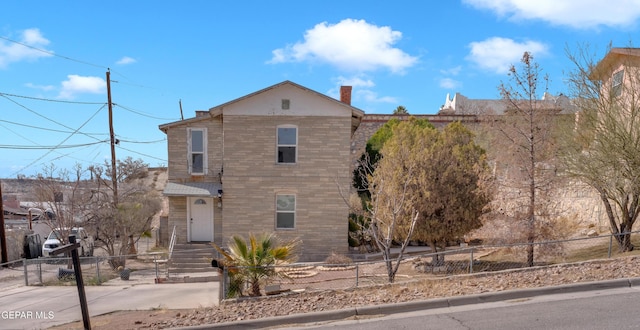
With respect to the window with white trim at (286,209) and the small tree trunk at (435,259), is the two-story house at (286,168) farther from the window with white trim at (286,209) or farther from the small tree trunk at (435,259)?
the small tree trunk at (435,259)

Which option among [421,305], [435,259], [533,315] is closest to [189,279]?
[435,259]

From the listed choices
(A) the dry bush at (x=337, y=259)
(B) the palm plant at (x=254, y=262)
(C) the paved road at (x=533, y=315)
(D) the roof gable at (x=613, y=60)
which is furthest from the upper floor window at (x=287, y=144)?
(C) the paved road at (x=533, y=315)

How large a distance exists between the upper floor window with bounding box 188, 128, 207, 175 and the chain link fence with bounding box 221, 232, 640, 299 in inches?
245

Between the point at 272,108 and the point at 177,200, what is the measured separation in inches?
222

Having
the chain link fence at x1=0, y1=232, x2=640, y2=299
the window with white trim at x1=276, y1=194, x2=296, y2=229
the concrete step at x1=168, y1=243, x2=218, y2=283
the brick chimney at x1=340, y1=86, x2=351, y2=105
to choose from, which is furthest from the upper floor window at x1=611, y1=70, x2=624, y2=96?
the concrete step at x1=168, y1=243, x2=218, y2=283

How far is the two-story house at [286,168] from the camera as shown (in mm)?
17531

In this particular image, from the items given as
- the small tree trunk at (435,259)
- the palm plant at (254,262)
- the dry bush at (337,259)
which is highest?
the palm plant at (254,262)

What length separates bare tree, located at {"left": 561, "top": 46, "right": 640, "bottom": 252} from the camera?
12023mm

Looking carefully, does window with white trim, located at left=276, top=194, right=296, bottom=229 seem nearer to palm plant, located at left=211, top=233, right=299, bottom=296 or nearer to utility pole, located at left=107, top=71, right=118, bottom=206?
utility pole, located at left=107, top=71, right=118, bottom=206

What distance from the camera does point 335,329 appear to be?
727 centimetres

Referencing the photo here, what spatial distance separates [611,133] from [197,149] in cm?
1461

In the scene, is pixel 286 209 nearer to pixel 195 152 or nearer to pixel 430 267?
pixel 195 152

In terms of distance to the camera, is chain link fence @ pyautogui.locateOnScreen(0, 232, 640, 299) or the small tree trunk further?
the small tree trunk

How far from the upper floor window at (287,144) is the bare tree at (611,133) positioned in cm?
947
